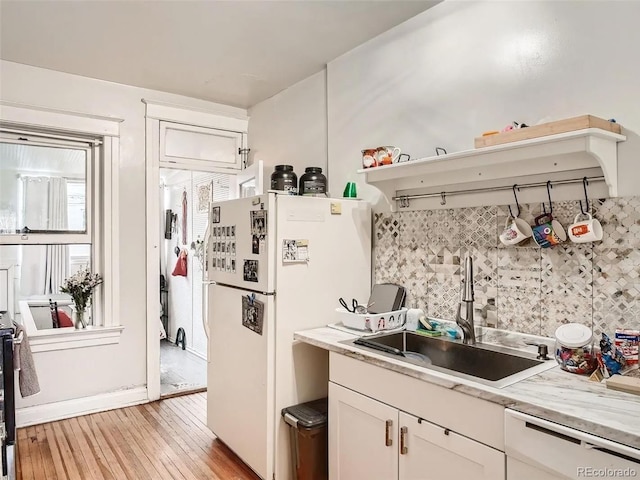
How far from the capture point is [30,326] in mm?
3289

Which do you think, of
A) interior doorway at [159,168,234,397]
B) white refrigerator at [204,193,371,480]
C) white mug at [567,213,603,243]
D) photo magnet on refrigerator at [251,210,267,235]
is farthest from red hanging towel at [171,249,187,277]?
white mug at [567,213,603,243]

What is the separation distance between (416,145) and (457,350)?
111 cm

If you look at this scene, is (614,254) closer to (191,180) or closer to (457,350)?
(457,350)

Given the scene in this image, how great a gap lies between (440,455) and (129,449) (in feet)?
6.93

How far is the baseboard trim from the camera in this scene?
3180 mm

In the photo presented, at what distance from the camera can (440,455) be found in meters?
1.60

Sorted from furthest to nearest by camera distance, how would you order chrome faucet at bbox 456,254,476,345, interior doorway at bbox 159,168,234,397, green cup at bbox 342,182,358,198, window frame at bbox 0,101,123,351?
interior doorway at bbox 159,168,234,397, window frame at bbox 0,101,123,351, green cup at bbox 342,182,358,198, chrome faucet at bbox 456,254,476,345

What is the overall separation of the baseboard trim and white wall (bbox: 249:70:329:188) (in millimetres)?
2068

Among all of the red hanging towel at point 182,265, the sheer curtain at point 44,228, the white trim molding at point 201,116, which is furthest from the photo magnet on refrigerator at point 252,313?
the red hanging towel at point 182,265

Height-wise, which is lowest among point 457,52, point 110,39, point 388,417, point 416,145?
point 388,417

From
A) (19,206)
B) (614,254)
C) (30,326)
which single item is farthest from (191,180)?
(614,254)

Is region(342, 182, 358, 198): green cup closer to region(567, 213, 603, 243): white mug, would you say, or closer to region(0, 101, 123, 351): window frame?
region(567, 213, 603, 243): white mug

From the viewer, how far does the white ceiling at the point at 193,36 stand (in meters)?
2.38

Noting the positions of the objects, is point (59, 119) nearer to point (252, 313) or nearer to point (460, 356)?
point (252, 313)
